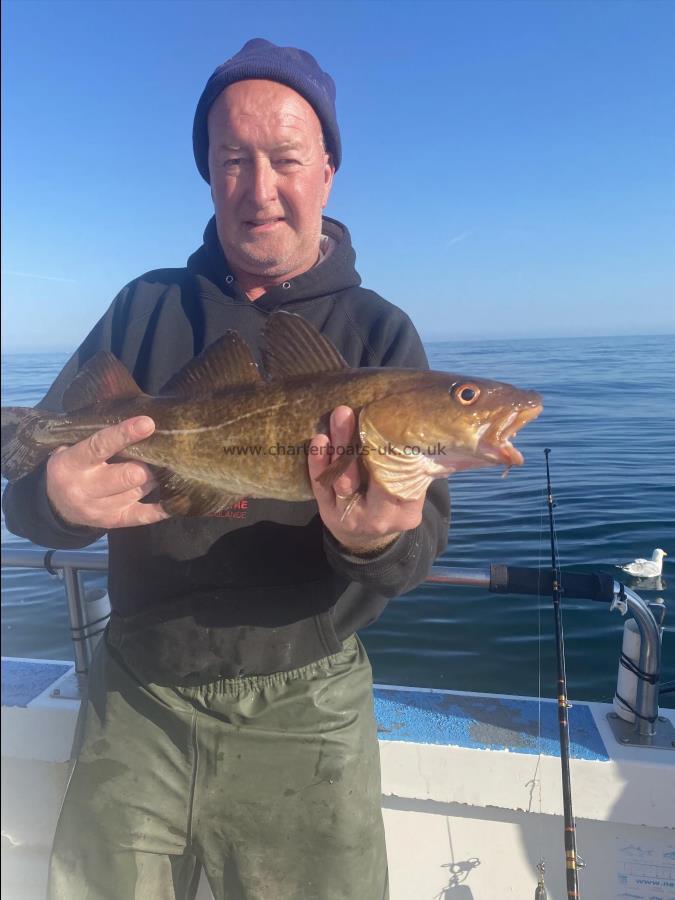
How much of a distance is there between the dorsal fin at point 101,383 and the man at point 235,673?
→ 250 millimetres

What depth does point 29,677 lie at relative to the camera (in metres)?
4.06

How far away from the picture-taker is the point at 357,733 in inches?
106

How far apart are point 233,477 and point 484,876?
9.42 ft

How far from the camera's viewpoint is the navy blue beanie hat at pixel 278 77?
2.73 meters

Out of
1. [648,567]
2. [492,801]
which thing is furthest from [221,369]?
[648,567]

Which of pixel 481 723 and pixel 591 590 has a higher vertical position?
pixel 591 590

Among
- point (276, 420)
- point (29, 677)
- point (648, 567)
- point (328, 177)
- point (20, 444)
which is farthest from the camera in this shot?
point (648, 567)

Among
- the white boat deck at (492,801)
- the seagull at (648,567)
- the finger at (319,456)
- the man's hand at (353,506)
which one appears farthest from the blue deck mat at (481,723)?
the seagull at (648,567)

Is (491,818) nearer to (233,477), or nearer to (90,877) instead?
A: (90,877)

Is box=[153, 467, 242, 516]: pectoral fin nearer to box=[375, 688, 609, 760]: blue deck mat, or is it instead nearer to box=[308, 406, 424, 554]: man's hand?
box=[308, 406, 424, 554]: man's hand

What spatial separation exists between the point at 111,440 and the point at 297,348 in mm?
841

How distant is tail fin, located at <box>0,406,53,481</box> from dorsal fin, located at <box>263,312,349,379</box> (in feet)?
3.45

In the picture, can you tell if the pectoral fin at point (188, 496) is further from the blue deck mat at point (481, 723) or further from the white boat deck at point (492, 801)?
the blue deck mat at point (481, 723)

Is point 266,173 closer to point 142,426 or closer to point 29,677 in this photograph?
point 142,426
